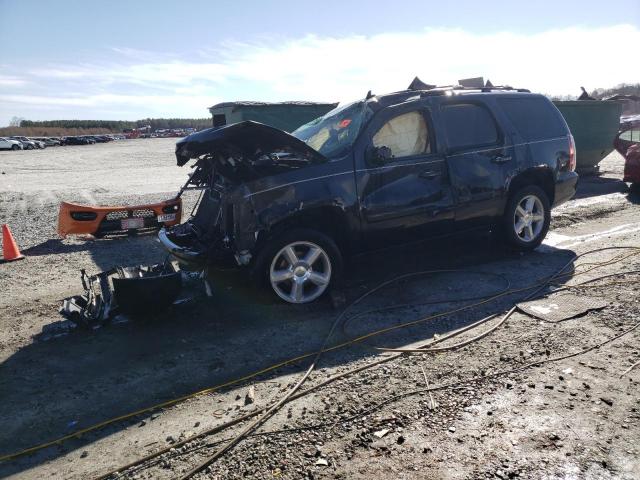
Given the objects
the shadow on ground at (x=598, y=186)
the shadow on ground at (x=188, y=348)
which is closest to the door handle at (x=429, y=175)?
the shadow on ground at (x=188, y=348)

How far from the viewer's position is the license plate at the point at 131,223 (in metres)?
7.87

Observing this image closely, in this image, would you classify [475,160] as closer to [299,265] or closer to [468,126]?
[468,126]

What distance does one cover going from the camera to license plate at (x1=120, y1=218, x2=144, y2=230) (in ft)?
25.8

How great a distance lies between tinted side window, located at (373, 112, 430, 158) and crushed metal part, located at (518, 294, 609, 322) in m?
2.00

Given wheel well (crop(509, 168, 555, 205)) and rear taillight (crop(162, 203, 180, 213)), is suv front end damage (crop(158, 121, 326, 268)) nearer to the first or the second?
wheel well (crop(509, 168, 555, 205))

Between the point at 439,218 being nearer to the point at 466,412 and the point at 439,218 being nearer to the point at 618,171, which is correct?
the point at 466,412

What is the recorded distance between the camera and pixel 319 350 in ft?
13.0

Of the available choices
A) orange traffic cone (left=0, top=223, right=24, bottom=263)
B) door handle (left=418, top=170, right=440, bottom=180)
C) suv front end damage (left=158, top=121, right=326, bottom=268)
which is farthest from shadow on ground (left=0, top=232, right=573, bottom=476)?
orange traffic cone (left=0, top=223, right=24, bottom=263)

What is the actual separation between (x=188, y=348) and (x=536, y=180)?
192 inches

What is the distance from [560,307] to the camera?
455 cm

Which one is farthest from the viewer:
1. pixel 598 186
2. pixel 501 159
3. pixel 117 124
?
pixel 117 124

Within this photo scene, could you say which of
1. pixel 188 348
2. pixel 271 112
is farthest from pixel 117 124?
pixel 188 348

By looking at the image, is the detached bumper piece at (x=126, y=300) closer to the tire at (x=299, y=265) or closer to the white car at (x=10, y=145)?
the tire at (x=299, y=265)

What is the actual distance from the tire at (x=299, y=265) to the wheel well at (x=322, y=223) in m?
0.09
